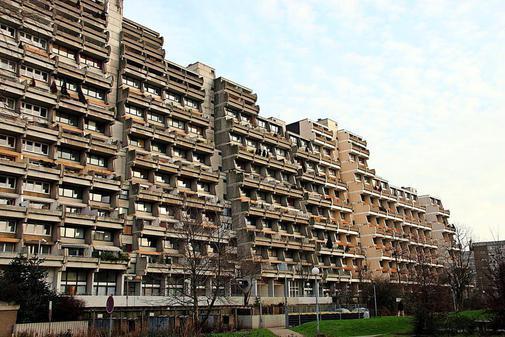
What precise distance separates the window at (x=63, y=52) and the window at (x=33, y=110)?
7.82 m

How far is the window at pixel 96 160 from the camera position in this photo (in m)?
58.8

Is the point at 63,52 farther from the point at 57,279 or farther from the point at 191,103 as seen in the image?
the point at 57,279

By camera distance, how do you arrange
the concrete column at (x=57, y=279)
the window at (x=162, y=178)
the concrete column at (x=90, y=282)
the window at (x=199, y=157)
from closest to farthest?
the concrete column at (x=57, y=279)
the concrete column at (x=90, y=282)
the window at (x=162, y=178)
the window at (x=199, y=157)

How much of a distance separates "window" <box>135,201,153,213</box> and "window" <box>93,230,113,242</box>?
5.17m

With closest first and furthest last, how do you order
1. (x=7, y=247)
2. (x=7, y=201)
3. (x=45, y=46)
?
(x=7, y=247) → (x=7, y=201) → (x=45, y=46)

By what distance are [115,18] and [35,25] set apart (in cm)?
1454

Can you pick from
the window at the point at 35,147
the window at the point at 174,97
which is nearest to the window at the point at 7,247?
the window at the point at 35,147

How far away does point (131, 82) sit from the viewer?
67062 mm

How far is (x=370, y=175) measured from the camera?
107562 millimetres

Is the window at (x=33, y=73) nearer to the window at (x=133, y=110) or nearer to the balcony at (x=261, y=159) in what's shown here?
the window at (x=133, y=110)

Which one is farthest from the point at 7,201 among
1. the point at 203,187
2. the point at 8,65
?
the point at 203,187

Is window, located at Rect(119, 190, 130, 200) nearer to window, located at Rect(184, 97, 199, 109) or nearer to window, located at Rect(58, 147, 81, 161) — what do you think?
window, located at Rect(58, 147, 81, 161)

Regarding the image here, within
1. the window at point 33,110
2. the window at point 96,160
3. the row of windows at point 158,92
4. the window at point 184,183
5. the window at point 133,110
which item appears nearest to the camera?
the window at point 33,110

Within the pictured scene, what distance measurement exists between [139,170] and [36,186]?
13952mm
